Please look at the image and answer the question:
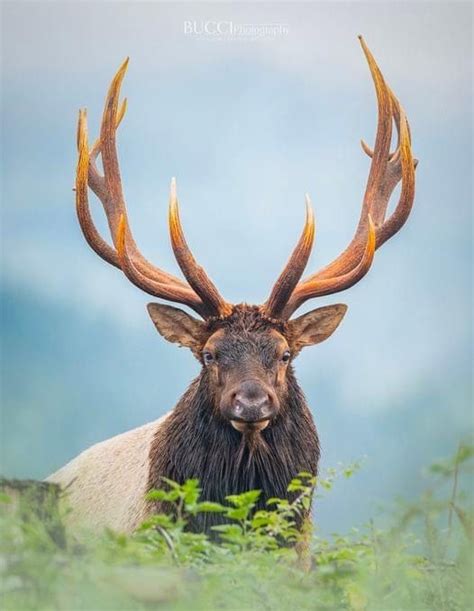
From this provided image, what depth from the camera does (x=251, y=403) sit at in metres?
5.71

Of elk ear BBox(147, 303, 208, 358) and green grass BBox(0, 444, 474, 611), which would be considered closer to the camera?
green grass BBox(0, 444, 474, 611)

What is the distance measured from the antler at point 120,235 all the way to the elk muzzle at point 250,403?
711mm

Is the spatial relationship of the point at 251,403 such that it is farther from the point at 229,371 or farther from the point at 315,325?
the point at 315,325

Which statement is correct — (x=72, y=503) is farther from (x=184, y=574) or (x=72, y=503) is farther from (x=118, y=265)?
(x=184, y=574)

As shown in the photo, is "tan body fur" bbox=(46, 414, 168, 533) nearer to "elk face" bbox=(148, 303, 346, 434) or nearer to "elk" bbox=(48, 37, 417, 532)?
"elk" bbox=(48, 37, 417, 532)

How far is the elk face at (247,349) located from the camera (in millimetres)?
5781

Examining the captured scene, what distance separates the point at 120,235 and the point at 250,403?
→ 1.36 metres

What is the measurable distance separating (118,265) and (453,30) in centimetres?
317

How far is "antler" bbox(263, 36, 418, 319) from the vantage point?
644 cm

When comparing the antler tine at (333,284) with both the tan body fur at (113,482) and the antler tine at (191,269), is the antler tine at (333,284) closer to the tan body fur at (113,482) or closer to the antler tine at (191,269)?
the antler tine at (191,269)

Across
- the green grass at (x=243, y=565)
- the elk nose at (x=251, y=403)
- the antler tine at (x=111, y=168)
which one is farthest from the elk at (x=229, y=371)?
the green grass at (x=243, y=565)

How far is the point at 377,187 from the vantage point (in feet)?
24.9

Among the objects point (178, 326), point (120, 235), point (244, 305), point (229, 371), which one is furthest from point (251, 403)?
point (120, 235)

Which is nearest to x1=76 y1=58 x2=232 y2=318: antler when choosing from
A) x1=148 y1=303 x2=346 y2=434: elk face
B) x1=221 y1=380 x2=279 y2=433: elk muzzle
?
x1=148 y1=303 x2=346 y2=434: elk face
